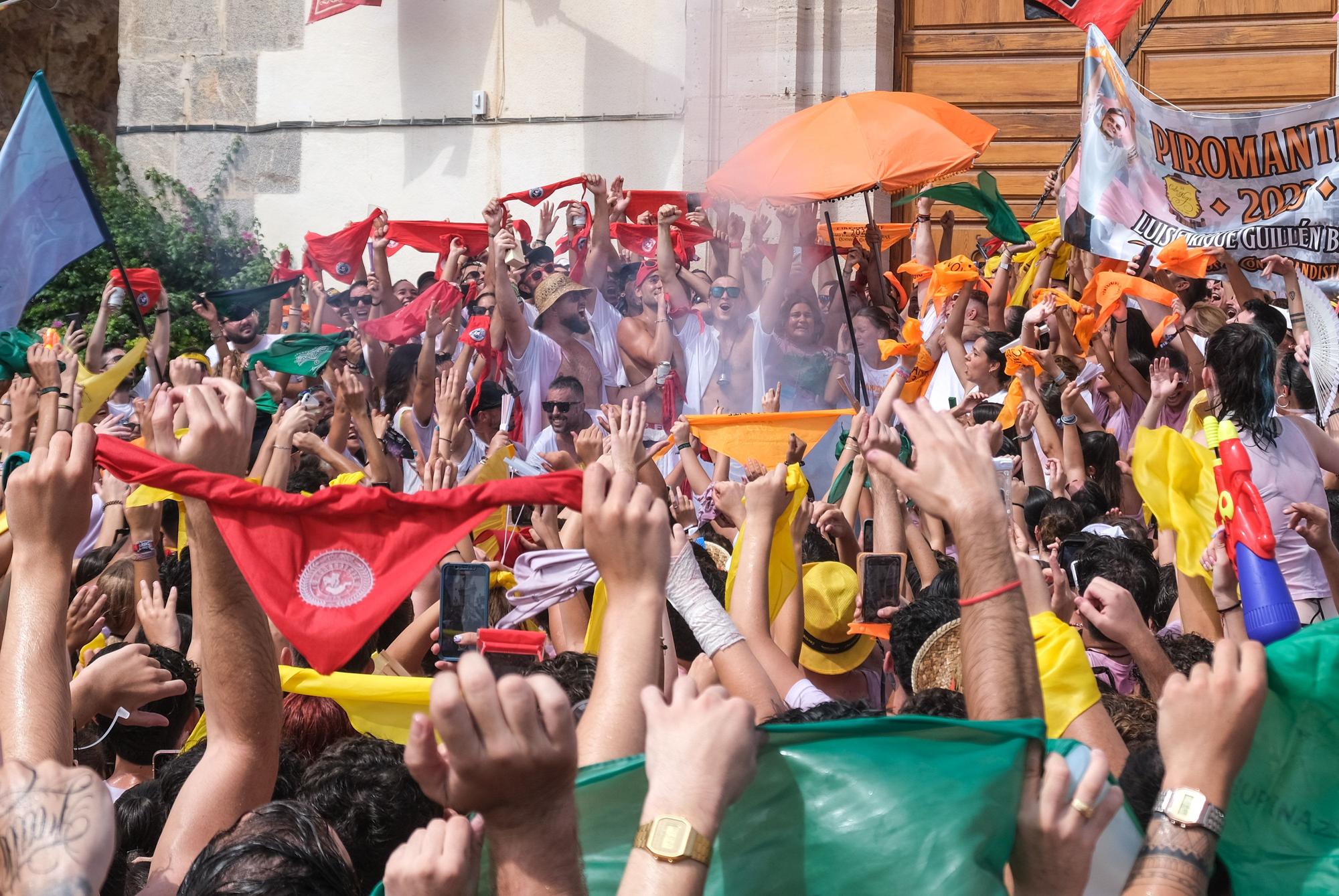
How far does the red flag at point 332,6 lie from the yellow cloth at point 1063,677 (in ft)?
44.2

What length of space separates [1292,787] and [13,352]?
698 centimetres

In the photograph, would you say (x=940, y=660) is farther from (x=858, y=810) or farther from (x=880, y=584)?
(x=858, y=810)

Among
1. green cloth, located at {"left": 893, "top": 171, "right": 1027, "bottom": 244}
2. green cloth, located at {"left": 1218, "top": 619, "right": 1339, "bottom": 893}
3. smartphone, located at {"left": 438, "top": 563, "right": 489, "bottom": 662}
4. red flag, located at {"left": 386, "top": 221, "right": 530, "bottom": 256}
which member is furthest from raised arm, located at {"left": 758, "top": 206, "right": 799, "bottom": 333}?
green cloth, located at {"left": 1218, "top": 619, "right": 1339, "bottom": 893}

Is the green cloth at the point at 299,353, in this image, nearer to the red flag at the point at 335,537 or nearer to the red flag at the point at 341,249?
the red flag at the point at 341,249

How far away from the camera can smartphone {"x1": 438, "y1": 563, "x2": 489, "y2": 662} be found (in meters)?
3.67

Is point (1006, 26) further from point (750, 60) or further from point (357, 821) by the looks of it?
point (357, 821)

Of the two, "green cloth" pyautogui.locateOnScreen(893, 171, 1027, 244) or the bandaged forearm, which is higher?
"green cloth" pyautogui.locateOnScreen(893, 171, 1027, 244)

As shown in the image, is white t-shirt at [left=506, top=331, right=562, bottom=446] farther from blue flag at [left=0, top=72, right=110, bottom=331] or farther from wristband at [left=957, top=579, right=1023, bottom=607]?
wristband at [left=957, top=579, right=1023, bottom=607]

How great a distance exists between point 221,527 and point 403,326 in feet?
25.1

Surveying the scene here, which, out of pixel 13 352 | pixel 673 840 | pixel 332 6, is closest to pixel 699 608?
pixel 673 840

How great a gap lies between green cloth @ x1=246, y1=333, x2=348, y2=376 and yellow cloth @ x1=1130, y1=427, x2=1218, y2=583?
548 centimetres

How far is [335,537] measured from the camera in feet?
10.2

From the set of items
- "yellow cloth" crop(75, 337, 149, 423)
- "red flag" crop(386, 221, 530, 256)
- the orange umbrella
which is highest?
the orange umbrella

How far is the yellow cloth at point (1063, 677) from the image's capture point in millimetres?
2756
